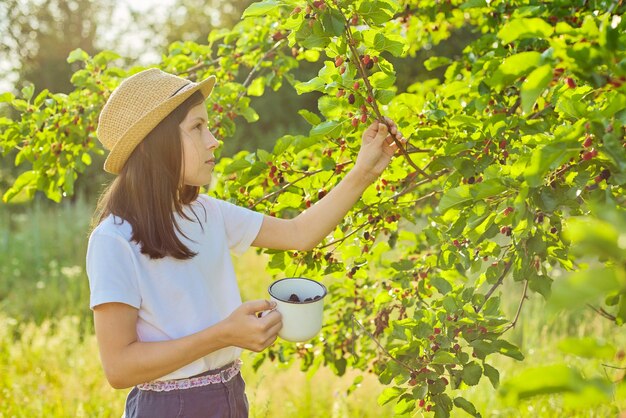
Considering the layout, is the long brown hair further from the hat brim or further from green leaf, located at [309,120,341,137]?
green leaf, located at [309,120,341,137]

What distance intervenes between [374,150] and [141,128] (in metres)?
0.63

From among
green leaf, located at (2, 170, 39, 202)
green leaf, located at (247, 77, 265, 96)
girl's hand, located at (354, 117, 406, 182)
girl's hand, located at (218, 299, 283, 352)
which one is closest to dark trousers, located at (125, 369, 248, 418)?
girl's hand, located at (218, 299, 283, 352)

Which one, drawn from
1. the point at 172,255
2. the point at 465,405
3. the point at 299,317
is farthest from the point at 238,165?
the point at 465,405

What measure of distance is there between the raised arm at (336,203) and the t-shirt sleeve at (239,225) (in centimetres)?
4

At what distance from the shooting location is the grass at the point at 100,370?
3367 millimetres

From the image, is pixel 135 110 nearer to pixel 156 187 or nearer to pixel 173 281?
pixel 156 187

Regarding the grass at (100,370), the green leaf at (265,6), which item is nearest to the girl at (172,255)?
the green leaf at (265,6)

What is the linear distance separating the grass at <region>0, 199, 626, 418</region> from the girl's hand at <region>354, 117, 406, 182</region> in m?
0.73

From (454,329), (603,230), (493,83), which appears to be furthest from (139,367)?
(603,230)

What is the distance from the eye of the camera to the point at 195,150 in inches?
69.2

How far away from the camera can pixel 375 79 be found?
171 centimetres

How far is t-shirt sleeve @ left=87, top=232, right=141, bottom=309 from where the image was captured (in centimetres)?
153

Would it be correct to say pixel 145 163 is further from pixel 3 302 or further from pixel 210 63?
pixel 3 302

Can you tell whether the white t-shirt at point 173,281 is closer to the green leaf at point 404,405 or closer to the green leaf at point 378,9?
the green leaf at point 404,405
